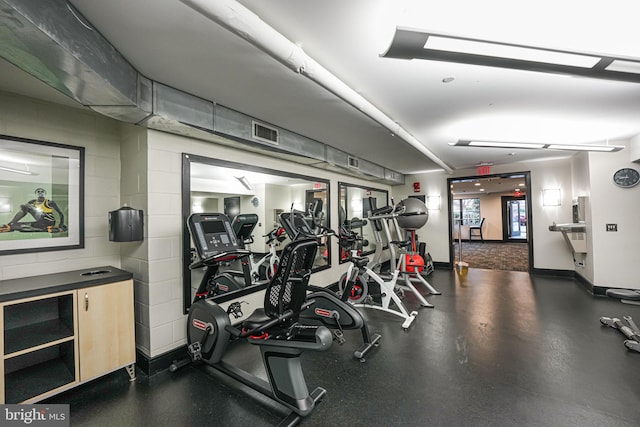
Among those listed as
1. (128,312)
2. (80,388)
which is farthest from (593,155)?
(80,388)

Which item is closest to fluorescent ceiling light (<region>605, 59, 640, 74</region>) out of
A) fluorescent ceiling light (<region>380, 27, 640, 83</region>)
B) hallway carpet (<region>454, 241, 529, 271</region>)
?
fluorescent ceiling light (<region>380, 27, 640, 83</region>)

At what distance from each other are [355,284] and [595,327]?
3.01 meters

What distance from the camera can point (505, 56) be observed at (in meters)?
1.65

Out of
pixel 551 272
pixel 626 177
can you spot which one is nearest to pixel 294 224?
pixel 626 177

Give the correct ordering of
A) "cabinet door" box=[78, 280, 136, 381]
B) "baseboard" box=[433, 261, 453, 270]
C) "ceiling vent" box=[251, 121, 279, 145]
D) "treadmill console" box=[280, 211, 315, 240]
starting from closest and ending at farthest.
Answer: "cabinet door" box=[78, 280, 136, 381]
"treadmill console" box=[280, 211, 315, 240]
"ceiling vent" box=[251, 121, 279, 145]
"baseboard" box=[433, 261, 453, 270]

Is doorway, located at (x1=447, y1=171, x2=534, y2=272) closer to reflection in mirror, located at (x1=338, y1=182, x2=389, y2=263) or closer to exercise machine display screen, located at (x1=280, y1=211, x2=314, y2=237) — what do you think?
reflection in mirror, located at (x1=338, y1=182, x2=389, y2=263)

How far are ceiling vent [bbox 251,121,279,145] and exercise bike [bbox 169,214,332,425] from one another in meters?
1.34

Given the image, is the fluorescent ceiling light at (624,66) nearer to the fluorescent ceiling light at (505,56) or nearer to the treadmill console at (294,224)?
the fluorescent ceiling light at (505,56)

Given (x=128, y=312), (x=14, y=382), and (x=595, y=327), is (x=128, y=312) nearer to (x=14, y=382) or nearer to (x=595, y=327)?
(x=14, y=382)

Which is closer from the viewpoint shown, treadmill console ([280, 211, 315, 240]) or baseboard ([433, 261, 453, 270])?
treadmill console ([280, 211, 315, 240])

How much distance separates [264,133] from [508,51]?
2454 millimetres

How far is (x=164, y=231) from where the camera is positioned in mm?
2555

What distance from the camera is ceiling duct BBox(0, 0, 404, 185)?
126cm

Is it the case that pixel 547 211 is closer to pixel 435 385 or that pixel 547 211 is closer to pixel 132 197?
pixel 435 385
